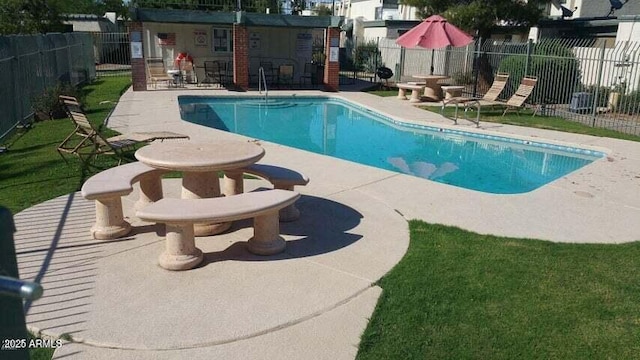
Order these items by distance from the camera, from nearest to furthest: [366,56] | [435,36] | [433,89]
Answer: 1. [435,36]
2. [433,89]
3. [366,56]

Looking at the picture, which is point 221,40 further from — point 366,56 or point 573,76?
point 573,76

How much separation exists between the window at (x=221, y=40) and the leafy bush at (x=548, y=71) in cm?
1106

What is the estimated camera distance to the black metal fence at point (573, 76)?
576 inches

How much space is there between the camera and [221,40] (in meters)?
21.9

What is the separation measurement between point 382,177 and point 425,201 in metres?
1.28

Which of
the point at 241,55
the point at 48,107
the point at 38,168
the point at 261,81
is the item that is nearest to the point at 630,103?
the point at 241,55

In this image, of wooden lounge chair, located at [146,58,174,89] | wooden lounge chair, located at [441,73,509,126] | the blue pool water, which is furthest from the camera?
wooden lounge chair, located at [146,58,174,89]

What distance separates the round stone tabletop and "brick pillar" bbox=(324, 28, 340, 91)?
15.2m

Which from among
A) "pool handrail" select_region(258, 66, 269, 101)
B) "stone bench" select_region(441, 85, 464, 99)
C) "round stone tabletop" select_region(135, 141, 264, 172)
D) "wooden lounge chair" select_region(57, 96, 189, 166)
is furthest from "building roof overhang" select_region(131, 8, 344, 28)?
"round stone tabletop" select_region(135, 141, 264, 172)

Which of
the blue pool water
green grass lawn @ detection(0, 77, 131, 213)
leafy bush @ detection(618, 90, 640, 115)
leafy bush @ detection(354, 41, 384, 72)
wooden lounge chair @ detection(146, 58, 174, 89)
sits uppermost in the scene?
leafy bush @ detection(354, 41, 384, 72)

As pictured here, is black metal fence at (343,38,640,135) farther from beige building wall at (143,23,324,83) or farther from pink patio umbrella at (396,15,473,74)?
beige building wall at (143,23,324,83)

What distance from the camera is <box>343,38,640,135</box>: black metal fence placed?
48.0ft

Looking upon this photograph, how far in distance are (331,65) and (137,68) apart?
735 centimetres

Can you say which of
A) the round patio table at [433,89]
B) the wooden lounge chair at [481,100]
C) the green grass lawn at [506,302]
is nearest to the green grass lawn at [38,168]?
the green grass lawn at [506,302]
